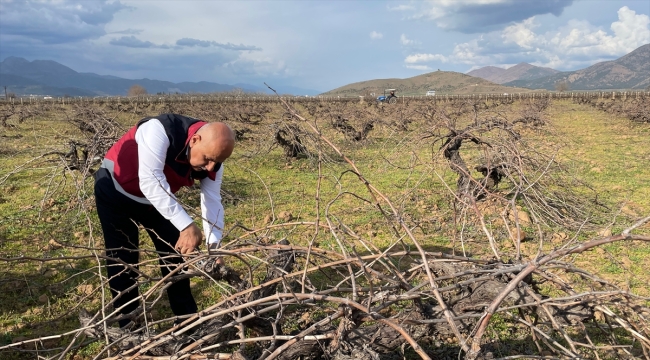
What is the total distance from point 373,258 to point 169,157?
61.5 inches

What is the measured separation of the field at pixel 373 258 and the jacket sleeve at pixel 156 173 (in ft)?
1.12

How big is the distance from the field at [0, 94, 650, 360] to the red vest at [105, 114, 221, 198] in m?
0.38

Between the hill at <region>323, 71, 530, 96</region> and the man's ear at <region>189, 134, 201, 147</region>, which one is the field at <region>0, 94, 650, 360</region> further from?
the hill at <region>323, 71, 530, 96</region>

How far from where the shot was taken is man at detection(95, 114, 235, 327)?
2828mm

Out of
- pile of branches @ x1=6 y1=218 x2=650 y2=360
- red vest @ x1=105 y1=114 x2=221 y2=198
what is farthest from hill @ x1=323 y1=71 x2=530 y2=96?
pile of branches @ x1=6 y1=218 x2=650 y2=360

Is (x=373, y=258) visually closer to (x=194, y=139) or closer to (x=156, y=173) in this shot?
(x=194, y=139)

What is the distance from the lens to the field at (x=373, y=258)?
7.09 ft

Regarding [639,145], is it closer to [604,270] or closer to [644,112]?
[644,112]

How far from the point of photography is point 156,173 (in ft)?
9.31

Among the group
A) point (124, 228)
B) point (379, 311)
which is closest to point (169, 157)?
point (124, 228)

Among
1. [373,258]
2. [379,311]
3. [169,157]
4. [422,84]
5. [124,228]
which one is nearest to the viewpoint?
[379,311]

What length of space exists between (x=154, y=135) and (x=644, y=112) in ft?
89.8

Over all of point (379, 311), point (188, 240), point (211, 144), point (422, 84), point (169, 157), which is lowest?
point (379, 311)

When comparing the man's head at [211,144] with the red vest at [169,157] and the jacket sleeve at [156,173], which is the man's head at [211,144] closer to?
the red vest at [169,157]
